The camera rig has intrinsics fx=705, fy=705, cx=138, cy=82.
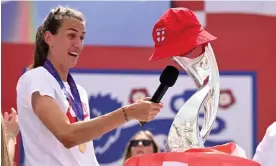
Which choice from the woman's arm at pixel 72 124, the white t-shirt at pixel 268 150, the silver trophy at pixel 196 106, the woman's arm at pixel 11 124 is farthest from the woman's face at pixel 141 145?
the silver trophy at pixel 196 106

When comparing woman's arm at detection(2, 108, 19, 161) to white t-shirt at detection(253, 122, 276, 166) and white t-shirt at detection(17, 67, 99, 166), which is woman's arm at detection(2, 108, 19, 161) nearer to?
white t-shirt at detection(17, 67, 99, 166)

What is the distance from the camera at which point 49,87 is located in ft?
6.74

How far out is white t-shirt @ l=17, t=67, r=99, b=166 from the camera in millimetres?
2039

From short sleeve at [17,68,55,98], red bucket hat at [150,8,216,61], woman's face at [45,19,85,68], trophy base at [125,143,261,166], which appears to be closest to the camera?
trophy base at [125,143,261,166]

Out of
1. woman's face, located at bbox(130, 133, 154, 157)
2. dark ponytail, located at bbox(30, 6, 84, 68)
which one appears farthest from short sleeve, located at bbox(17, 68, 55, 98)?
woman's face, located at bbox(130, 133, 154, 157)

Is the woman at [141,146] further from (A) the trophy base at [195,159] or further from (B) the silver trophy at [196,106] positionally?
(A) the trophy base at [195,159]

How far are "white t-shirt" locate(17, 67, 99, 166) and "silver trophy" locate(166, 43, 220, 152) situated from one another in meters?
0.45

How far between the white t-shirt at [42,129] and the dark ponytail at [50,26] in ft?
0.32

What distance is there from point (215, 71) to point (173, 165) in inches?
12.6

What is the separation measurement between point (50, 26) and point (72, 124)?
14.5 inches

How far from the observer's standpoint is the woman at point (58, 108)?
1.94 m

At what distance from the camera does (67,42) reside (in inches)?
84.4

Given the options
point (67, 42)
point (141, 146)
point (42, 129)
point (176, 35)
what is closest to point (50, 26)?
point (67, 42)

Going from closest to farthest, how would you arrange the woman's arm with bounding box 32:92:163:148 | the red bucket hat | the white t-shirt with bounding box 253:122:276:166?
the red bucket hat < the woman's arm with bounding box 32:92:163:148 < the white t-shirt with bounding box 253:122:276:166
